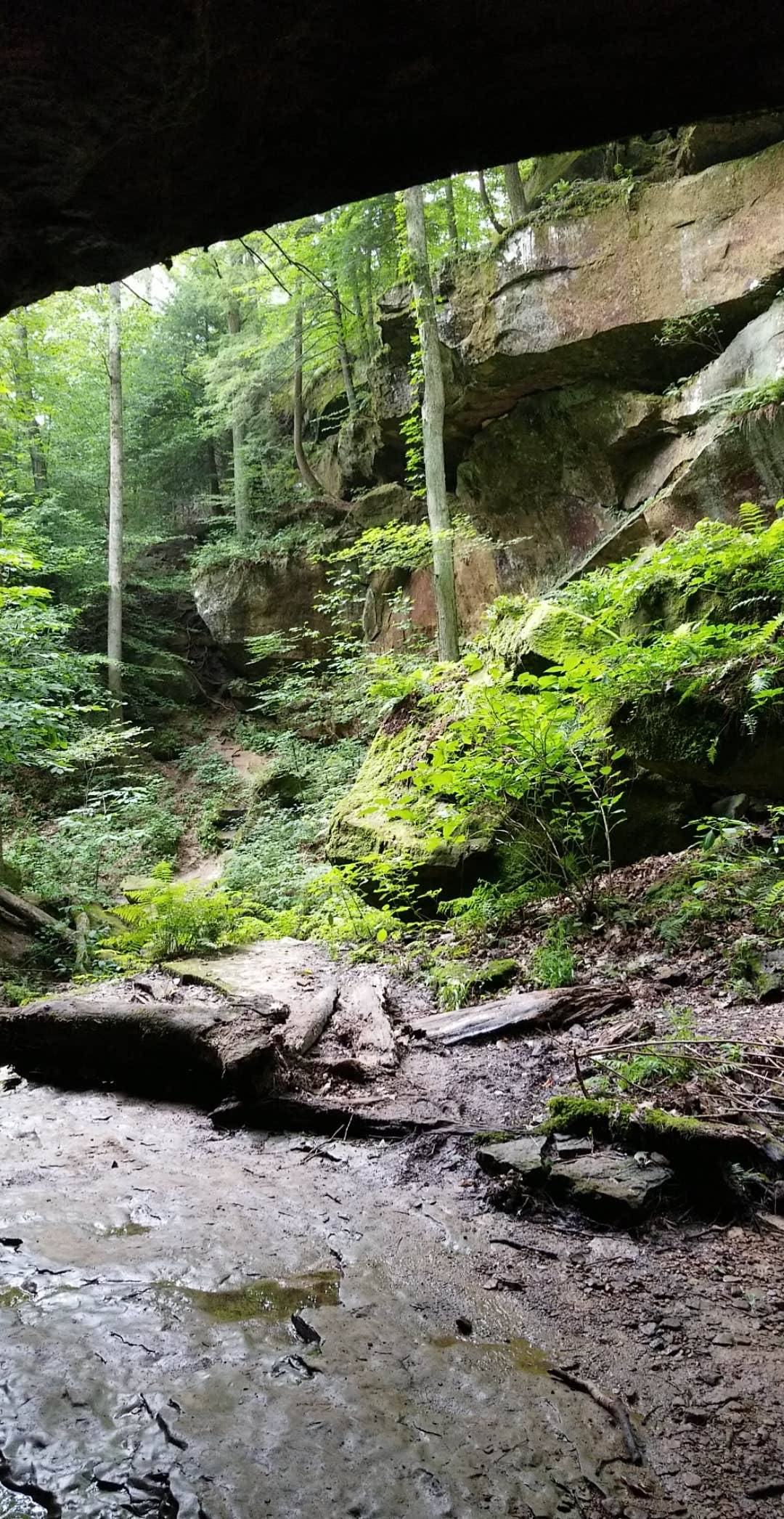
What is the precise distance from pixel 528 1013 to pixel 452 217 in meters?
18.1

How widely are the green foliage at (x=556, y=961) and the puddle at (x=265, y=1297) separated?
3.04m

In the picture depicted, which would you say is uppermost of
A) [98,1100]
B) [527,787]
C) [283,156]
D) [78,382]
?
[78,382]

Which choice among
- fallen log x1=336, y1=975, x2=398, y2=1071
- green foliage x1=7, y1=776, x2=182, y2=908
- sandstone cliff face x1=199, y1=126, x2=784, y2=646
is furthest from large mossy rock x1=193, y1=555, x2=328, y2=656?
Result: fallen log x1=336, y1=975, x2=398, y2=1071

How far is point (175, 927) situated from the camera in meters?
8.25

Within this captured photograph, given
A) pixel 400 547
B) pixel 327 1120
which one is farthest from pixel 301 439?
pixel 327 1120

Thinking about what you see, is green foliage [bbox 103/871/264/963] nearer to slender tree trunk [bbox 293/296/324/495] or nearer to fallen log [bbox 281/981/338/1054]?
fallen log [bbox 281/981/338/1054]

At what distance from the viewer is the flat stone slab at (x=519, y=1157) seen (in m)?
3.11

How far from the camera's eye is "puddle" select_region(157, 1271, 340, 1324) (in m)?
2.39

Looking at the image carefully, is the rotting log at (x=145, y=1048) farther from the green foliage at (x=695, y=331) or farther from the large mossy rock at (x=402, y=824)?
the green foliage at (x=695, y=331)

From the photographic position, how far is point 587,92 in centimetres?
249

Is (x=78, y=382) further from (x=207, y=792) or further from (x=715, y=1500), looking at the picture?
(x=715, y=1500)

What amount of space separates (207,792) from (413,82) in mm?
16460

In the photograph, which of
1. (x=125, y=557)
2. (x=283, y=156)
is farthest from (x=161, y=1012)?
(x=125, y=557)

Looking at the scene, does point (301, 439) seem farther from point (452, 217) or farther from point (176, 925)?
point (176, 925)
